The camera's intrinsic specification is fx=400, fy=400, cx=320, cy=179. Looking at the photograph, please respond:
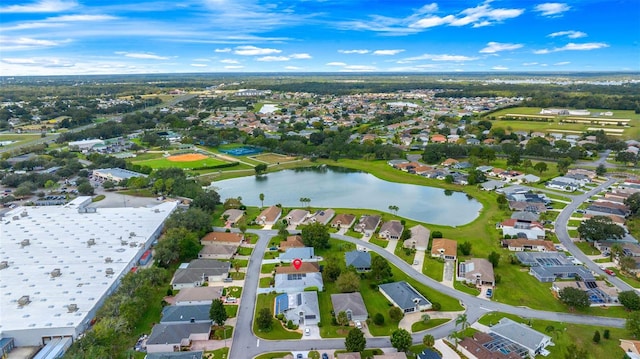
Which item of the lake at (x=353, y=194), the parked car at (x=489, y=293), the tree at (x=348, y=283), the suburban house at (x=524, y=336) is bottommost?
the lake at (x=353, y=194)

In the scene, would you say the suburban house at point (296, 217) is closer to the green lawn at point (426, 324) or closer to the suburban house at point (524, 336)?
the green lawn at point (426, 324)

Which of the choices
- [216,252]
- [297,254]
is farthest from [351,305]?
[216,252]

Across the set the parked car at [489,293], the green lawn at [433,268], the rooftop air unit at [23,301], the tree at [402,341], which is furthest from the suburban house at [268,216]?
the tree at [402,341]

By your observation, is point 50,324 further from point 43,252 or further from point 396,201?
point 396,201

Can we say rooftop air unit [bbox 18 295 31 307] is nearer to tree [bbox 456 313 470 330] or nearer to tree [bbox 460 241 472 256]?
tree [bbox 456 313 470 330]

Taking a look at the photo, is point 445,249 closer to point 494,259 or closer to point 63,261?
point 494,259

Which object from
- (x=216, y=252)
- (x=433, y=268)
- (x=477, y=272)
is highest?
(x=477, y=272)
